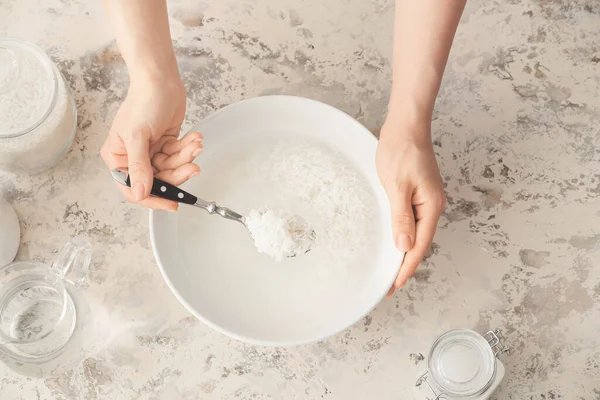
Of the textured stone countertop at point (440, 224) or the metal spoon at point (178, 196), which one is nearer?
the metal spoon at point (178, 196)

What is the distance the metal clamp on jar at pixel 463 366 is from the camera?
919 mm

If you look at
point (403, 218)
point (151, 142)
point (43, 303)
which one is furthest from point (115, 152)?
point (403, 218)

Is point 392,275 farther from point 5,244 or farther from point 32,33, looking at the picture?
point 32,33

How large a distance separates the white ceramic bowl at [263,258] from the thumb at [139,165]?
0.11 metres

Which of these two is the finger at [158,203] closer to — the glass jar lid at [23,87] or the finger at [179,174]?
the finger at [179,174]

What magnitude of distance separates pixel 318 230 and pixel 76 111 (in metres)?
0.44

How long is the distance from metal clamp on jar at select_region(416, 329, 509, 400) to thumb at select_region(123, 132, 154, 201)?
0.49m

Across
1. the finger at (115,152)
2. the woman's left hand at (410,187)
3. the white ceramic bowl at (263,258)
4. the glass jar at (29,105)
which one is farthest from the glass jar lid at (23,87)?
the woman's left hand at (410,187)

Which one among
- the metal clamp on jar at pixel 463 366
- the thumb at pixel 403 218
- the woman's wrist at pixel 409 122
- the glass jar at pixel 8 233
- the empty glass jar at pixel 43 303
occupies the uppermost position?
the woman's wrist at pixel 409 122

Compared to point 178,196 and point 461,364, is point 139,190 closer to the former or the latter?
point 178,196

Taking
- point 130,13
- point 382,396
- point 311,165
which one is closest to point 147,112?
point 130,13

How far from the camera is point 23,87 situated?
913 mm

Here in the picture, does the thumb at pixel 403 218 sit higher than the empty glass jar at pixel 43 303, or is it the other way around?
the thumb at pixel 403 218

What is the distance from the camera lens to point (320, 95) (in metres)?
1.05
